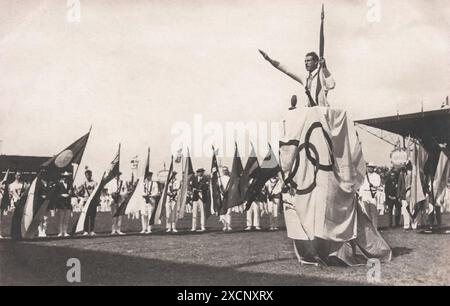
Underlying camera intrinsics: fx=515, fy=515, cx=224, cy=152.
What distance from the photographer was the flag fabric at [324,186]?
7891 mm

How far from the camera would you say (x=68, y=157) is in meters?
10.0

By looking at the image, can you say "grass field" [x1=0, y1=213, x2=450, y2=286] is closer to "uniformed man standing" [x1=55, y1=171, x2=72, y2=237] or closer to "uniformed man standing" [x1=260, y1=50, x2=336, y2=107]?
"uniformed man standing" [x1=55, y1=171, x2=72, y2=237]

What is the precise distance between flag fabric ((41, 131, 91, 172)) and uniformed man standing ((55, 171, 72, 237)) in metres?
0.80

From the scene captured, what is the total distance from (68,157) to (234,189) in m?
3.89

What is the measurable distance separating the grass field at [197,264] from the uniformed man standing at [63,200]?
3.45 feet

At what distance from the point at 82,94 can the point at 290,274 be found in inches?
191

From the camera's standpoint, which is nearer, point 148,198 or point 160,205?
point 160,205

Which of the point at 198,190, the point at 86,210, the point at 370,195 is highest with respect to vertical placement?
the point at 198,190

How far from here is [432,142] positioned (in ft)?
38.3

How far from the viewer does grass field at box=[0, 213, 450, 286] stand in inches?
300

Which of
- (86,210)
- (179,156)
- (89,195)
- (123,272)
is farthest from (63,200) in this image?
(123,272)

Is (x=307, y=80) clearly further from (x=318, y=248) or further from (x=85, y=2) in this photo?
(x=85, y=2)

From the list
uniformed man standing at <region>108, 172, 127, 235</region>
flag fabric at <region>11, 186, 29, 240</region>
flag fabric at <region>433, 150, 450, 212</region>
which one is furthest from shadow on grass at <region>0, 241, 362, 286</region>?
flag fabric at <region>433, 150, 450, 212</region>

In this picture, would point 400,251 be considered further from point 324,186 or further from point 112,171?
point 112,171
